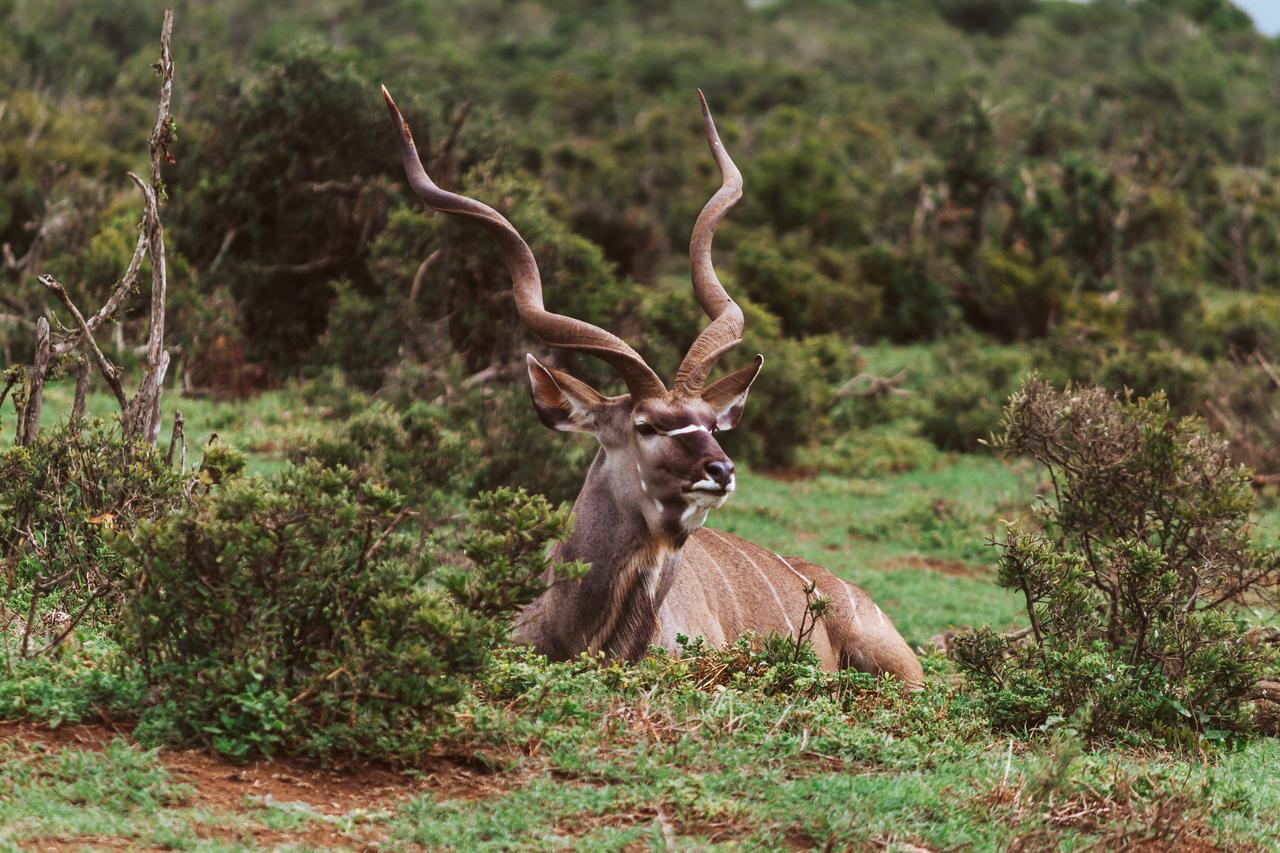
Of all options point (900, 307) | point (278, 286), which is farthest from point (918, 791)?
point (900, 307)

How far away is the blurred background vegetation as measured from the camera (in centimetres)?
1230

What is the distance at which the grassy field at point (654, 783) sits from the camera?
13.2 ft

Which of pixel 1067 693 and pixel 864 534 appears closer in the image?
pixel 1067 693

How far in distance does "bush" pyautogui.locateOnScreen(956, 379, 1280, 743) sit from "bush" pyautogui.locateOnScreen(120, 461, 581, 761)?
200 centimetres

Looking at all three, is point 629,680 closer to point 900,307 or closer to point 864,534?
point 864,534

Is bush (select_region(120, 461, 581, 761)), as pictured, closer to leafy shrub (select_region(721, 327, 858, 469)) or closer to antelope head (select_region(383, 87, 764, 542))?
antelope head (select_region(383, 87, 764, 542))

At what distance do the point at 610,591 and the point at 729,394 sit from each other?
107 cm

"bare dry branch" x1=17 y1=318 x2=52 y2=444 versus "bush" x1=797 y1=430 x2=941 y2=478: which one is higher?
"bare dry branch" x1=17 y1=318 x2=52 y2=444

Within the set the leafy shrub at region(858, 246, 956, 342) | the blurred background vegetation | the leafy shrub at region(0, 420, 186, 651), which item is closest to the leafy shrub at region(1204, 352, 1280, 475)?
the blurred background vegetation

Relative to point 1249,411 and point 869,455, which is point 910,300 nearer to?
point 869,455

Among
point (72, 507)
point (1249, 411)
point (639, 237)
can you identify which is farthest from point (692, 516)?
point (639, 237)

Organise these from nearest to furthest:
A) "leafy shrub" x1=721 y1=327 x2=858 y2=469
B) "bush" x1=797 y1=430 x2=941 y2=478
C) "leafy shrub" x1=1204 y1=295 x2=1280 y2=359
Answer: "leafy shrub" x1=721 y1=327 x2=858 y2=469 < "bush" x1=797 y1=430 x2=941 y2=478 < "leafy shrub" x1=1204 y1=295 x2=1280 y2=359

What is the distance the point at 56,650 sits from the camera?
4.88 m

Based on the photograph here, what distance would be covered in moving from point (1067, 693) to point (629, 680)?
1.60 m
